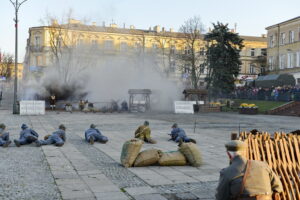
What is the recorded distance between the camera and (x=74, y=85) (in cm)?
4216

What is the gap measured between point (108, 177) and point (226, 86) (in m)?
37.2

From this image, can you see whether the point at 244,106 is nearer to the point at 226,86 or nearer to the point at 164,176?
the point at 226,86

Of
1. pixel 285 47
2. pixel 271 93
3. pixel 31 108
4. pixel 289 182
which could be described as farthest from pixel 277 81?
pixel 289 182

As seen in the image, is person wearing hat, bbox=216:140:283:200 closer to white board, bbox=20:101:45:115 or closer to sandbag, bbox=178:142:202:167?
sandbag, bbox=178:142:202:167

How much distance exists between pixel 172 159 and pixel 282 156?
13.7 ft

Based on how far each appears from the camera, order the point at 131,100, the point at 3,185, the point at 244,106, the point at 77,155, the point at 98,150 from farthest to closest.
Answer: the point at 131,100, the point at 244,106, the point at 98,150, the point at 77,155, the point at 3,185

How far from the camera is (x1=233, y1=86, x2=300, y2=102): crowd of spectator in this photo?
36375 millimetres

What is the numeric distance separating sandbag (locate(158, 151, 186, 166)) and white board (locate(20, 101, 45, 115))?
22681mm

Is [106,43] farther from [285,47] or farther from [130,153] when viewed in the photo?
[130,153]

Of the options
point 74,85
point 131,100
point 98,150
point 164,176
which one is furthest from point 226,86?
point 164,176

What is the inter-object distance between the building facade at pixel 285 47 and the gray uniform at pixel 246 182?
52486mm

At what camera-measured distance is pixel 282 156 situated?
6.11 meters

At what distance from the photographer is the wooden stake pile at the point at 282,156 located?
5.79 m

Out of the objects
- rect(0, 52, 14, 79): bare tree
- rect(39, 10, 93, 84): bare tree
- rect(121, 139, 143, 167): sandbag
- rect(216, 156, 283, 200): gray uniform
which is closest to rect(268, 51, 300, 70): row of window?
rect(39, 10, 93, 84): bare tree
